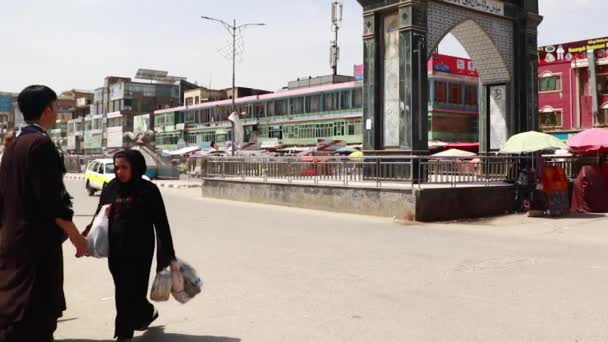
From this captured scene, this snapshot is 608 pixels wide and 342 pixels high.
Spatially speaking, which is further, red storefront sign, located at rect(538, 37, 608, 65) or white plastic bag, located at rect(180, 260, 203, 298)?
red storefront sign, located at rect(538, 37, 608, 65)

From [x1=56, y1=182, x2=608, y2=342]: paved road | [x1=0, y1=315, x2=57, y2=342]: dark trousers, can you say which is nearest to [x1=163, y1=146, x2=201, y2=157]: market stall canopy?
[x1=56, y1=182, x2=608, y2=342]: paved road

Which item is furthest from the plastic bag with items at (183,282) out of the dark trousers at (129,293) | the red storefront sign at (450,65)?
the red storefront sign at (450,65)

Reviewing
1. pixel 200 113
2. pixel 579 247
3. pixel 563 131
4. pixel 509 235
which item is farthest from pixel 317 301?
pixel 200 113

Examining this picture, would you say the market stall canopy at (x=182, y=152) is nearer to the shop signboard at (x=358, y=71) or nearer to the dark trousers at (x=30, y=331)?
the shop signboard at (x=358, y=71)

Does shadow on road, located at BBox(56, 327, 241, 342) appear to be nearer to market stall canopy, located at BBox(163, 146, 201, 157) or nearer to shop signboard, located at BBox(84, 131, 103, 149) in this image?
market stall canopy, located at BBox(163, 146, 201, 157)

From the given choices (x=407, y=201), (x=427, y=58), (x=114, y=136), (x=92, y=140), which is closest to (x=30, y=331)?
(x=407, y=201)

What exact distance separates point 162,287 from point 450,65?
43824mm

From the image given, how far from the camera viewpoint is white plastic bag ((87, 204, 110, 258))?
4027 mm

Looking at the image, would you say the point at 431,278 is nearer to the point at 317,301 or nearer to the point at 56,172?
the point at 317,301

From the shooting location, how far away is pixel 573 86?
129 feet

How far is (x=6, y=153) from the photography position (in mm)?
3588

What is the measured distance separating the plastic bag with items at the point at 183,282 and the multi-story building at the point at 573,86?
39263 mm

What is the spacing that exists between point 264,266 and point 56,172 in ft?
13.8

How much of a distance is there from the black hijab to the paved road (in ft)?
3.95
